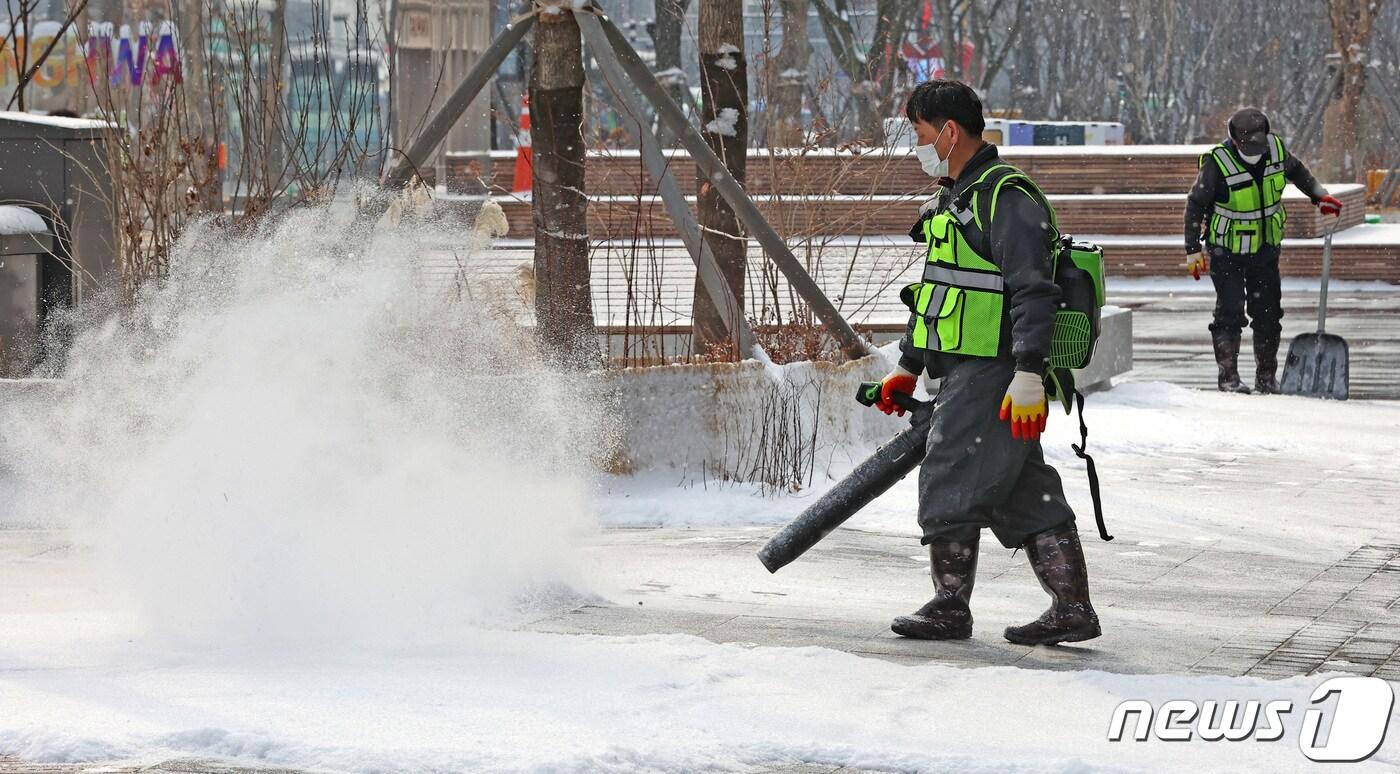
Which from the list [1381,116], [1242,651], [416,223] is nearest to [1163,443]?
[416,223]

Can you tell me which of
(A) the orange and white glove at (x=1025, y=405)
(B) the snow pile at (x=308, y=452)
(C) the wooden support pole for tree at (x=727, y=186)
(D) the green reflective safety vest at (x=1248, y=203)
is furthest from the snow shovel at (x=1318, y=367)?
(A) the orange and white glove at (x=1025, y=405)

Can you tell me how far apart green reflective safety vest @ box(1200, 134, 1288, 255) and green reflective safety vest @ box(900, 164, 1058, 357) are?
23.9 ft

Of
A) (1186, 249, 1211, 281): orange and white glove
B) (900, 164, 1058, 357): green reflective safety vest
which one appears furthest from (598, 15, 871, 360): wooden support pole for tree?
(1186, 249, 1211, 281): orange and white glove

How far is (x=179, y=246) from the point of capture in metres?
8.98

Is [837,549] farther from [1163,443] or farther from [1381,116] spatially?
[1381,116]

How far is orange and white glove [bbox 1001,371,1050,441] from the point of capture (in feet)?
17.0

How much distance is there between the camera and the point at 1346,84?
29906mm

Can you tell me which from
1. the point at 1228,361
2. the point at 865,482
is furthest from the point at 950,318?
the point at 1228,361

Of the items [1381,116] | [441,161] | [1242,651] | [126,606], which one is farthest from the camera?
[1381,116]

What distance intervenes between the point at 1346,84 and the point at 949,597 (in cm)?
2641

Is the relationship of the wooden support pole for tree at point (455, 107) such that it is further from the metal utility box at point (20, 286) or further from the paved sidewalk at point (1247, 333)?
the paved sidewalk at point (1247, 333)

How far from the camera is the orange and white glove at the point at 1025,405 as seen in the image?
518 centimetres

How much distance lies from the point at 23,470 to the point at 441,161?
597 inches

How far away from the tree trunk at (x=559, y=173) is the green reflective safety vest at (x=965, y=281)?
3538 millimetres
